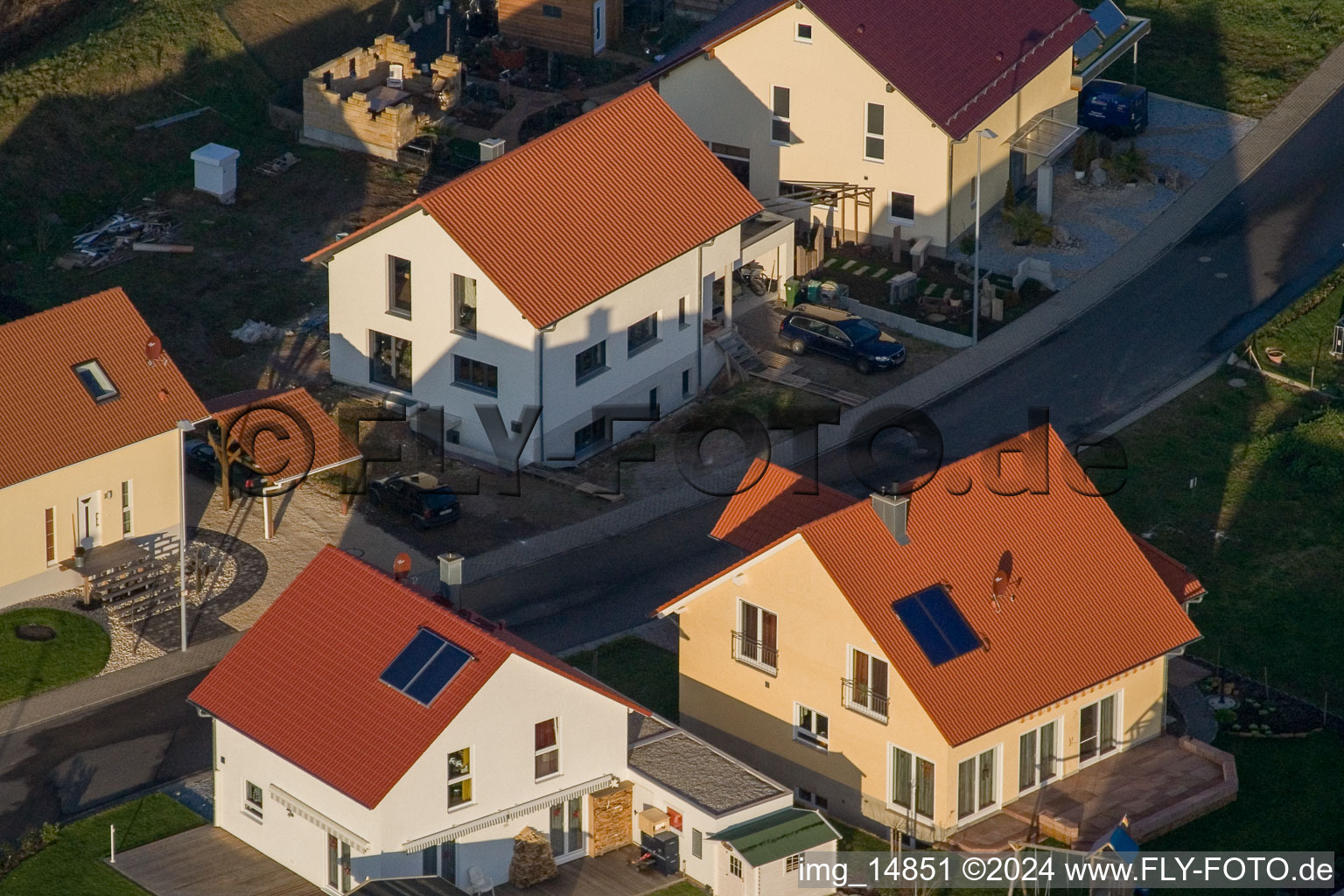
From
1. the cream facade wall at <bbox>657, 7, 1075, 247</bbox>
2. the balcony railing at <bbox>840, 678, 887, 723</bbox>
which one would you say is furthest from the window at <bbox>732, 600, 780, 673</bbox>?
the cream facade wall at <bbox>657, 7, 1075, 247</bbox>

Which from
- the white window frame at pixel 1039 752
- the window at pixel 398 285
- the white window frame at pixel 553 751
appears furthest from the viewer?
the window at pixel 398 285

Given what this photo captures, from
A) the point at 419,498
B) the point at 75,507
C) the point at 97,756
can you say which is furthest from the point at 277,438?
the point at 97,756

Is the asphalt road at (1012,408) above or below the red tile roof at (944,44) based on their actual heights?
below

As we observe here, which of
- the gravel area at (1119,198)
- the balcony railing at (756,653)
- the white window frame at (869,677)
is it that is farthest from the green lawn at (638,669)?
the gravel area at (1119,198)

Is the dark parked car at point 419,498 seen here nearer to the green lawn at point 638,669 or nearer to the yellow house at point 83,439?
the yellow house at point 83,439

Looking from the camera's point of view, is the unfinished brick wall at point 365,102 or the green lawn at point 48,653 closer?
the green lawn at point 48,653

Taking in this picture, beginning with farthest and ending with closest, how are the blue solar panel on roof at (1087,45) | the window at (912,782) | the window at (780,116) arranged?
the blue solar panel on roof at (1087,45), the window at (780,116), the window at (912,782)

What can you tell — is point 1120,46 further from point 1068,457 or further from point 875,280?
point 1068,457
